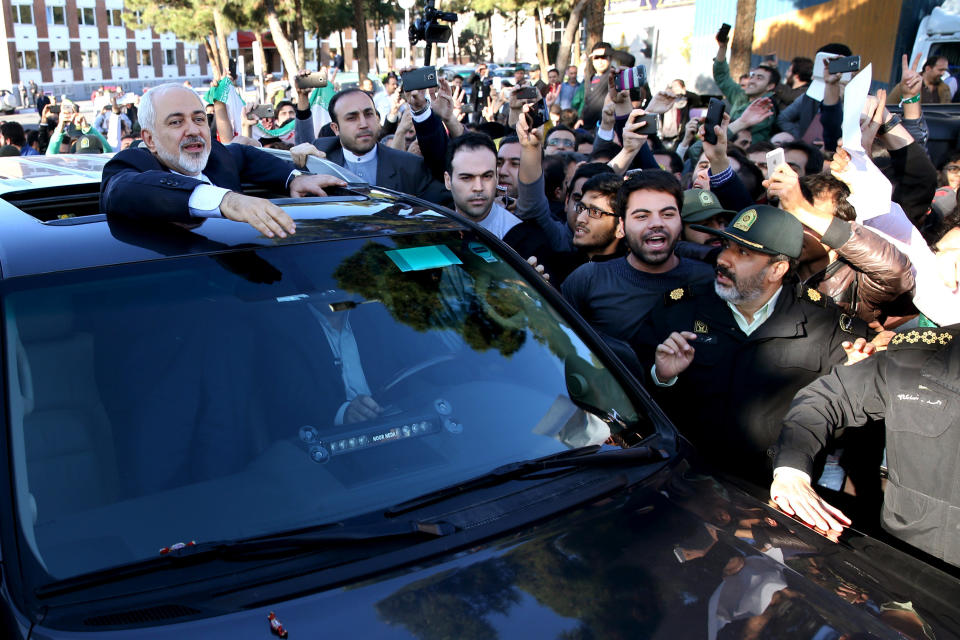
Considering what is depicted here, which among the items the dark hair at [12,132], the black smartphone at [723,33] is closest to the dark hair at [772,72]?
the black smartphone at [723,33]

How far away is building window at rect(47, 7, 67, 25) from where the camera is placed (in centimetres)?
6388

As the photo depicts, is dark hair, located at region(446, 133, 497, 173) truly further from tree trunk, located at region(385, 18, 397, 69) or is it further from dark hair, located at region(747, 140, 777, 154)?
tree trunk, located at region(385, 18, 397, 69)

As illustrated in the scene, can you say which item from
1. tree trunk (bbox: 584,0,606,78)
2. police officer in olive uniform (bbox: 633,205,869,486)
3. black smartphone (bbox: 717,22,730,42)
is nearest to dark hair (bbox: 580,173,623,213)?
police officer in olive uniform (bbox: 633,205,869,486)

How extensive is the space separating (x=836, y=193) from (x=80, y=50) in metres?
73.4

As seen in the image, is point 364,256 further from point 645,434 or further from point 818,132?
point 818,132

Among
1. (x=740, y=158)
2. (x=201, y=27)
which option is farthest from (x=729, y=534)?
(x=201, y=27)

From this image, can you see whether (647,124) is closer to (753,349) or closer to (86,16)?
(753,349)

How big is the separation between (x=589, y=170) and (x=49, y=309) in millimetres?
3610

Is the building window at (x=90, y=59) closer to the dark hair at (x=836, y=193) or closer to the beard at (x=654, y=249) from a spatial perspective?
the beard at (x=654, y=249)

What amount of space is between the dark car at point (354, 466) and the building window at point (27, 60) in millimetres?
69290

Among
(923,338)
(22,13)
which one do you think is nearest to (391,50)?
(22,13)

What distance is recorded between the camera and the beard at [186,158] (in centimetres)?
332

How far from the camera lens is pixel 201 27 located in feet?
147

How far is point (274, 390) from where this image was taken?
2203 millimetres
